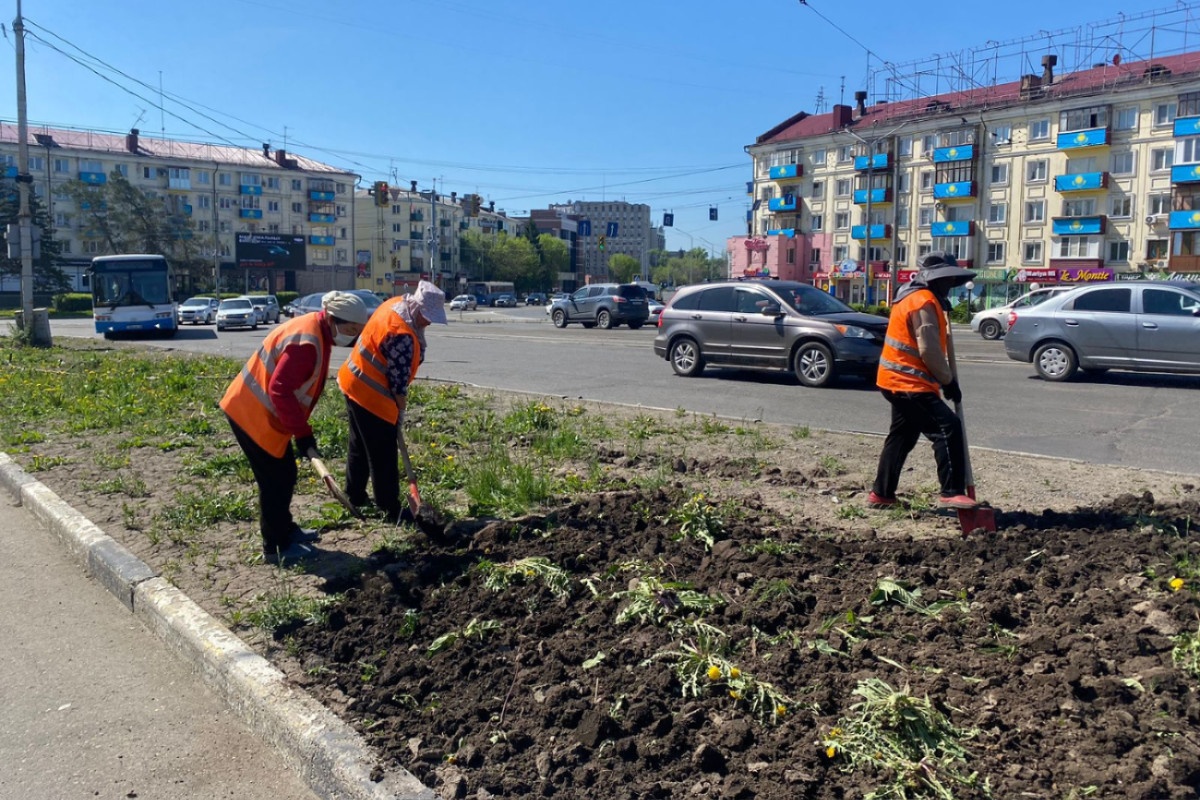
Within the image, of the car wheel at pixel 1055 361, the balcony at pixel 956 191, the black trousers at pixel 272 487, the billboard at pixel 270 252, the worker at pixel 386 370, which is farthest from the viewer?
the billboard at pixel 270 252

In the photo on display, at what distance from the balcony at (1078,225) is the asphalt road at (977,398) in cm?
5017

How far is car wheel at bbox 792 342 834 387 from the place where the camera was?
14.1m

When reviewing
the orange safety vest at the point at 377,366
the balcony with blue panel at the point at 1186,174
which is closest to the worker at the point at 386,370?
the orange safety vest at the point at 377,366

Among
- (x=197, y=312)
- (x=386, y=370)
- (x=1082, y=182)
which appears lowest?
(x=386, y=370)

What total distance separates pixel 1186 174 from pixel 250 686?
2682 inches

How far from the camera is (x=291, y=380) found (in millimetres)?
5137

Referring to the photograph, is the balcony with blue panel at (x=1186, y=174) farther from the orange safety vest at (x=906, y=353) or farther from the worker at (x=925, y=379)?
the orange safety vest at (x=906, y=353)

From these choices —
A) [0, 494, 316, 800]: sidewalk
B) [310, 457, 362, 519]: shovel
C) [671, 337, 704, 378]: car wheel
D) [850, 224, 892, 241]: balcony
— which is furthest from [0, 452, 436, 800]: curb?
[850, 224, 892, 241]: balcony

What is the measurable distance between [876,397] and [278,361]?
31.3 feet

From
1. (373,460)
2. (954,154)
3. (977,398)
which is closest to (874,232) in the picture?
(954,154)

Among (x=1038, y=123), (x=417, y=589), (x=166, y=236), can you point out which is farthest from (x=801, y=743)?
(x=166, y=236)

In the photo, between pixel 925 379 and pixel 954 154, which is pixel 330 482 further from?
pixel 954 154

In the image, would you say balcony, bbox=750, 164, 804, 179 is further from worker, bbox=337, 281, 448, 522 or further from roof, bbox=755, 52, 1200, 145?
worker, bbox=337, 281, 448, 522

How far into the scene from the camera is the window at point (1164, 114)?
60.4 meters
